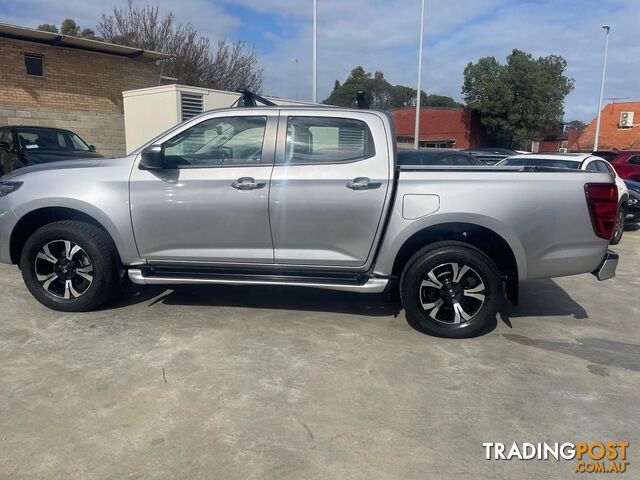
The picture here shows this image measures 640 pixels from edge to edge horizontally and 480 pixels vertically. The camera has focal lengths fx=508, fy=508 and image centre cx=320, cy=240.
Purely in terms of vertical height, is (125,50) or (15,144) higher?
(125,50)

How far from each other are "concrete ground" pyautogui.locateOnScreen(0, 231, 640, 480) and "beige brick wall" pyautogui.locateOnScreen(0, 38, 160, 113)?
1373 centimetres

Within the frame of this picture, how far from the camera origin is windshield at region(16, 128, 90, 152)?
32.8 ft

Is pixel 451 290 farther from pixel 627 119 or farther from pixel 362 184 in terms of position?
pixel 627 119

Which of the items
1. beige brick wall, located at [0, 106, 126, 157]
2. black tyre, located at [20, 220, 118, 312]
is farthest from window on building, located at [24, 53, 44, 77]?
black tyre, located at [20, 220, 118, 312]

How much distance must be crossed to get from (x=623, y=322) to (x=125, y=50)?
694 inches

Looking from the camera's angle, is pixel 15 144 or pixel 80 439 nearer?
pixel 80 439

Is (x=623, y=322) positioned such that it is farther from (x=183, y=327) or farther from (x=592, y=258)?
(x=183, y=327)

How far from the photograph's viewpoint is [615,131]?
50.0 m

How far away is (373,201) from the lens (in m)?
4.21

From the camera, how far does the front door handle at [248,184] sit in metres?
4.30

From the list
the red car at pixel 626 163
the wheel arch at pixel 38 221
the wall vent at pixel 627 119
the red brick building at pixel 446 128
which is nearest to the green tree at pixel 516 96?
the red brick building at pixel 446 128

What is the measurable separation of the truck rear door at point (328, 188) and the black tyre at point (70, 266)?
1.58m

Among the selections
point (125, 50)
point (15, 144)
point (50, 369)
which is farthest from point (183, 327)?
point (125, 50)

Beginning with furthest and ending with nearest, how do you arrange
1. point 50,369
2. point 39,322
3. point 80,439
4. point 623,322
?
point 623,322
point 39,322
point 50,369
point 80,439
